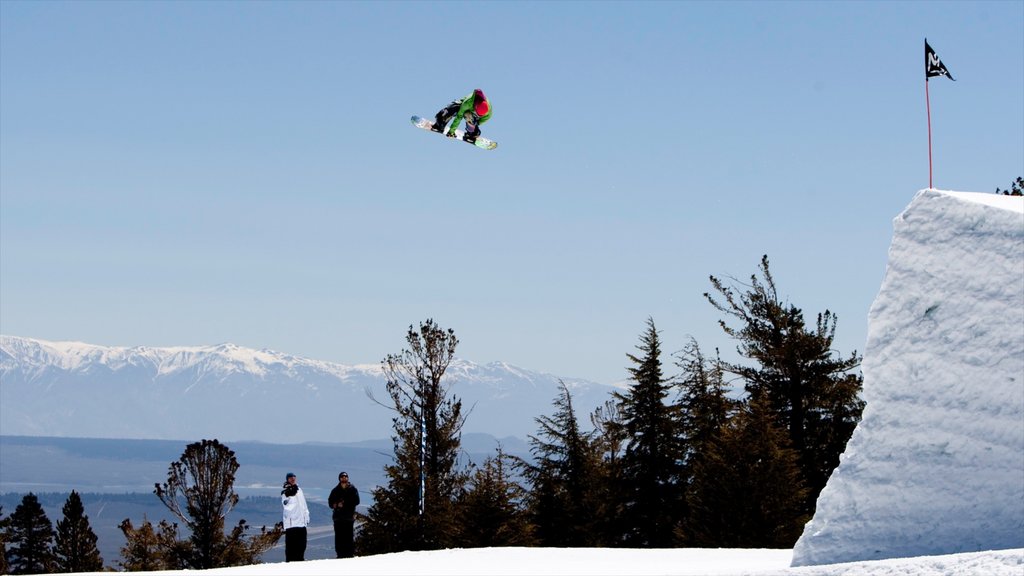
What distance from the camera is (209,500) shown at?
49500mm

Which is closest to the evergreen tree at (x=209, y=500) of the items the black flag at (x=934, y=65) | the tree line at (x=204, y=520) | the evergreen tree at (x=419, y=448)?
the tree line at (x=204, y=520)

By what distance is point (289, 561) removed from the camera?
2111cm

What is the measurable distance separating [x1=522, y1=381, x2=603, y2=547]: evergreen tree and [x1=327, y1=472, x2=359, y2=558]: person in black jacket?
65.4 feet

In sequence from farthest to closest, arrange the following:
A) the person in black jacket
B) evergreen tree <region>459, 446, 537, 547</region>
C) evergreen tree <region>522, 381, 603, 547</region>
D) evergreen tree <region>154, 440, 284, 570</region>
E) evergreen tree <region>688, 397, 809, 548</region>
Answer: evergreen tree <region>154, 440, 284, 570</region>, evergreen tree <region>522, 381, 603, 547</region>, evergreen tree <region>459, 446, 537, 547</region>, evergreen tree <region>688, 397, 809, 548</region>, the person in black jacket

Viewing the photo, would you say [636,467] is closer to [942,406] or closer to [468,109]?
[468,109]

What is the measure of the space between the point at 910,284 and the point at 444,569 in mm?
8229

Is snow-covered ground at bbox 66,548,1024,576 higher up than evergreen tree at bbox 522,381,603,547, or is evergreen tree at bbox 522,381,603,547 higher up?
evergreen tree at bbox 522,381,603,547

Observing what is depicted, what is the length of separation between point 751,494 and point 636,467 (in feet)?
38.4

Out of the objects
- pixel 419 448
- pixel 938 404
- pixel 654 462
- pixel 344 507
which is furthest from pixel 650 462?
pixel 938 404

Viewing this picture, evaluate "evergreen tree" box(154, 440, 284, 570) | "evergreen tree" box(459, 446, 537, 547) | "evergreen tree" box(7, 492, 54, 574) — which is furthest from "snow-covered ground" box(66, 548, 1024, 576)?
"evergreen tree" box(7, 492, 54, 574)

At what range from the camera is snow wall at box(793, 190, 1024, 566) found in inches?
524

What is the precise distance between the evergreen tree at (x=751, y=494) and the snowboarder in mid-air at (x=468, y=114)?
1398 cm

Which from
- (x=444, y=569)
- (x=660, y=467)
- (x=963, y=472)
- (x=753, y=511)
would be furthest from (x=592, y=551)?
(x=660, y=467)

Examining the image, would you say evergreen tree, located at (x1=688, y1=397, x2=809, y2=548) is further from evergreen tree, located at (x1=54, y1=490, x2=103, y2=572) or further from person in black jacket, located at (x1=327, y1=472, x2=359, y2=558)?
evergreen tree, located at (x1=54, y1=490, x2=103, y2=572)
